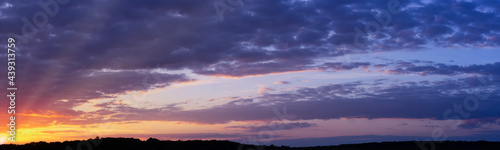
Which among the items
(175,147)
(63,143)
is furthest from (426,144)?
(63,143)

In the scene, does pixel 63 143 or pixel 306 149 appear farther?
pixel 306 149

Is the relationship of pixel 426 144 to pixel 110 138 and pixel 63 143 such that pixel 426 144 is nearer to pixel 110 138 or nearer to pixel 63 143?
pixel 110 138

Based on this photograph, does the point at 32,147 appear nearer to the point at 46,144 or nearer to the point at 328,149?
the point at 46,144

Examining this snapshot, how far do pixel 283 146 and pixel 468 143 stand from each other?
69.3 ft

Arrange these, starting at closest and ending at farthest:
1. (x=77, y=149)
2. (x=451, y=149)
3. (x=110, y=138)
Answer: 1. (x=77, y=149)
2. (x=110, y=138)
3. (x=451, y=149)

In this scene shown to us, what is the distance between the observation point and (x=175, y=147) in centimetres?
3644

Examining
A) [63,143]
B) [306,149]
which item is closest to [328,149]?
[306,149]

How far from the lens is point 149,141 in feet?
123

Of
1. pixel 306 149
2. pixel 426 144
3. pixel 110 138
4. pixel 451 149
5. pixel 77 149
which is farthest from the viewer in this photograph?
pixel 426 144

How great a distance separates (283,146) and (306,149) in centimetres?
326

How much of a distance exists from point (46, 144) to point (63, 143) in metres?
1.29

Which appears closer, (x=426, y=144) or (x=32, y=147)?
(x=32, y=147)

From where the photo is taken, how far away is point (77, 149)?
34.7m

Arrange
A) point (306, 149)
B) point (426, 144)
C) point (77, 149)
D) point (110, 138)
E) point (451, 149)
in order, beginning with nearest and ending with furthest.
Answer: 1. point (77, 149)
2. point (110, 138)
3. point (306, 149)
4. point (451, 149)
5. point (426, 144)
